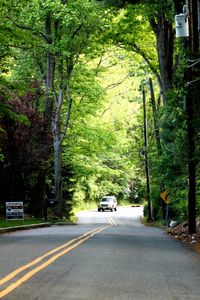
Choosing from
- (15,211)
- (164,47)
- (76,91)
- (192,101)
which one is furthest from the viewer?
(76,91)

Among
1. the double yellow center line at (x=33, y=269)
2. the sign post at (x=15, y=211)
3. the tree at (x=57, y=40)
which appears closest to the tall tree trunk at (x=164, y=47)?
the tree at (x=57, y=40)

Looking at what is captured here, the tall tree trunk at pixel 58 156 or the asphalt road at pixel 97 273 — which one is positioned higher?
the tall tree trunk at pixel 58 156

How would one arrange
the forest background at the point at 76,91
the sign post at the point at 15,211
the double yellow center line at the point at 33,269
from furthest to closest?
the sign post at the point at 15,211 → the forest background at the point at 76,91 → the double yellow center line at the point at 33,269

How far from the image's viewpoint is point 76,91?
116 feet

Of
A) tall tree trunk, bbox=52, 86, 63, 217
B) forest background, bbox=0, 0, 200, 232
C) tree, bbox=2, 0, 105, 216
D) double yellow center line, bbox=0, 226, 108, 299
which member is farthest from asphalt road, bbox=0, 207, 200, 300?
tall tree trunk, bbox=52, 86, 63, 217

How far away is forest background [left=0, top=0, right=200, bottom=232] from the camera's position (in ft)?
68.7

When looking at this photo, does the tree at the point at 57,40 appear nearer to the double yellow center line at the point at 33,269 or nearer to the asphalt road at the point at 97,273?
the double yellow center line at the point at 33,269

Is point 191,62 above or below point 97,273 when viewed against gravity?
above

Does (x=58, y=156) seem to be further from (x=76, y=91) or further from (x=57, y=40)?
(x=57, y=40)

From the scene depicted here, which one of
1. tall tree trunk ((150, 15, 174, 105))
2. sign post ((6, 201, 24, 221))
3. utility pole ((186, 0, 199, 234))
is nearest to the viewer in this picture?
utility pole ((186, 0, 199, 234))

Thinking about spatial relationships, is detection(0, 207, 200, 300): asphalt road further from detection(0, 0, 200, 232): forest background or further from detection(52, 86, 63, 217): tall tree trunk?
detection(52, 86, 63, 217): tall tree trunk

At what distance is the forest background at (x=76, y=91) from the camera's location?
2094 centimetres

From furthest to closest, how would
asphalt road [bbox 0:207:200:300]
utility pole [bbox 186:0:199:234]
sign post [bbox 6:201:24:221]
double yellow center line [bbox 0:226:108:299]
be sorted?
sign post [bbox 6:201:24:221] < utility pole [bbox 186:0:199:234] < double yellow center line [bbox 0:226:108:299] < asphalt road [bbox 0:207:200:300]

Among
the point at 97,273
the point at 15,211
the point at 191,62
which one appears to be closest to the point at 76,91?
the point at 15,211
